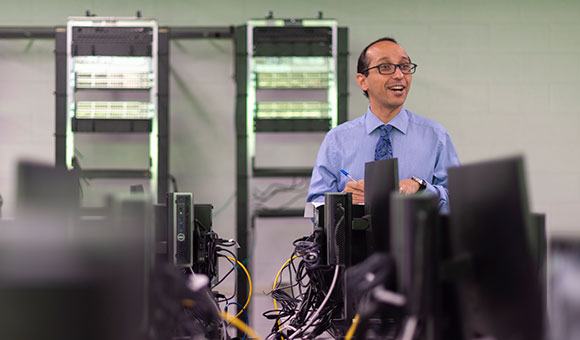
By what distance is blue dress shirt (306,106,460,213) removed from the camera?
Result: 77.4 inches

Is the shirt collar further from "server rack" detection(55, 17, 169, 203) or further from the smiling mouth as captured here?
"server rack" detection(55, 17, 169, 203)

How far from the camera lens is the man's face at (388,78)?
75.3 inches

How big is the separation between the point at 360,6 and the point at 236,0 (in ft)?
2.93

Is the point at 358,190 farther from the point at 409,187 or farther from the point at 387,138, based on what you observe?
the point at 387,138

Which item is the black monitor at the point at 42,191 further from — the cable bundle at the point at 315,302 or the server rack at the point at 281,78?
the server rack at the point at 281,78

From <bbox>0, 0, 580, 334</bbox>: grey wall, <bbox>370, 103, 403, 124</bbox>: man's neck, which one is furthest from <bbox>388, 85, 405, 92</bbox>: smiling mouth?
<bbox>0, 0, 580, 334</bbox>: grey wall

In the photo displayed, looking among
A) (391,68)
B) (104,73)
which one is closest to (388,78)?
(391,68)

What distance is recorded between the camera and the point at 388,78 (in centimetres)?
192

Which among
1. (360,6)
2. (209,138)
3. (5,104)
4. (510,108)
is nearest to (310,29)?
(360,6)

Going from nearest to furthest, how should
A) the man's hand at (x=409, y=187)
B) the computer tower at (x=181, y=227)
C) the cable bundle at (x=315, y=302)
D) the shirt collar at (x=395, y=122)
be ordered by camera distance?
the cable bundle at (x=315, y=302), the man's hand at (x=409, y=187), the computer tower at (x=181, y=227), the shirt collar at (x=395, y=122)

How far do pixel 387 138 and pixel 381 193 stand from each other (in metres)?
0.98

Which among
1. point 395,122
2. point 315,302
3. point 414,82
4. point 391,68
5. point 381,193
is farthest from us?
point 414,82

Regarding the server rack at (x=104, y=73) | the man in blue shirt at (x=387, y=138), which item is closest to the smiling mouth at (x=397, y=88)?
the man in blue shirt at (x=387, y=138)

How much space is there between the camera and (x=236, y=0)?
312 cm
